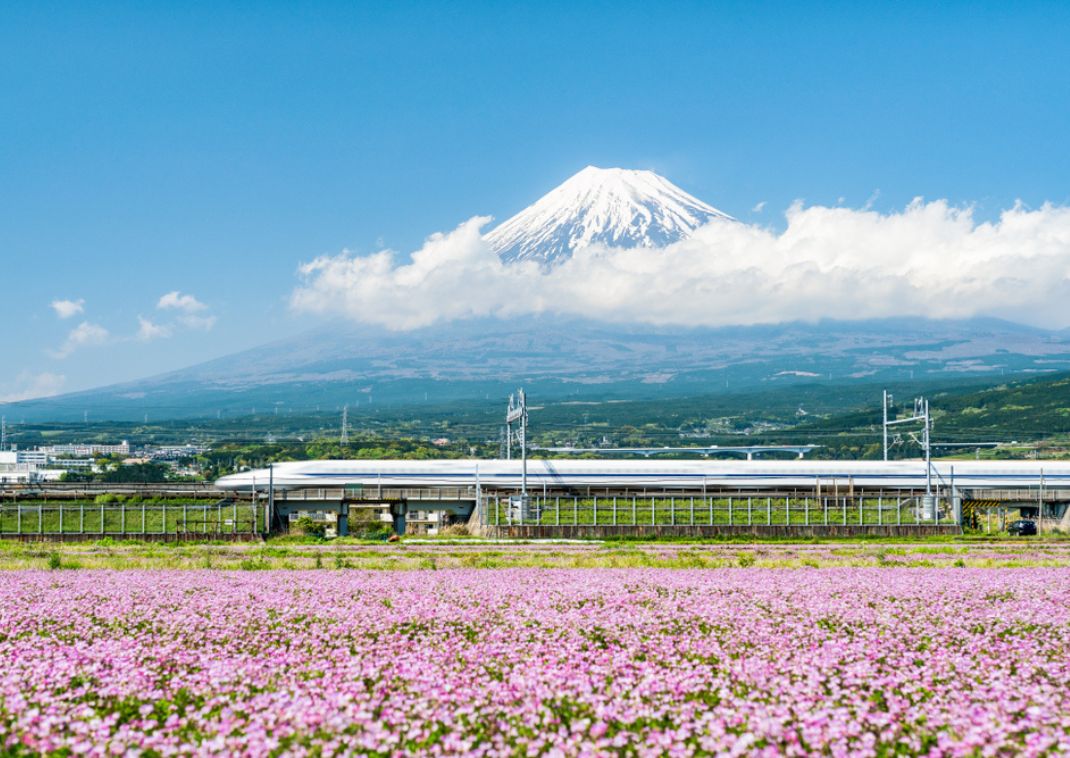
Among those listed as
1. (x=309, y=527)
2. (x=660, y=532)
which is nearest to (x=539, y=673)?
(x=660, y=532)

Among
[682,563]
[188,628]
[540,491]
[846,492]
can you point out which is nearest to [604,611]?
[188,628]

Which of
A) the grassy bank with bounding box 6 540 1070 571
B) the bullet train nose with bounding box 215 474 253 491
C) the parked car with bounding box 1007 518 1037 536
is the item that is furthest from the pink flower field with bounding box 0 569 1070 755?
the bullet train nose with bounding box 215 474 253 491

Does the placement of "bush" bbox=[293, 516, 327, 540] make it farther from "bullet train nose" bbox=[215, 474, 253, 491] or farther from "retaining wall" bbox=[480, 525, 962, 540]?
"retaining wall" bbox=[480, 525, 962, 540]

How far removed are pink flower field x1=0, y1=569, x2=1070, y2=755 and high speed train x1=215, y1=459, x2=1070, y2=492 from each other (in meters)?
46.0

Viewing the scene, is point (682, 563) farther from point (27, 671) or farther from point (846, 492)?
point (846, 492)

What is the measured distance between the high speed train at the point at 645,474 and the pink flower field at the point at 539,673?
4599 centimetres

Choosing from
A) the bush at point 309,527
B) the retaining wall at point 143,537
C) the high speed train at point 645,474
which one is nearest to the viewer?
the retaining wall at point 143,537

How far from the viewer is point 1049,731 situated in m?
7.96

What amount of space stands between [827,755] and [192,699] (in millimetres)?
5324

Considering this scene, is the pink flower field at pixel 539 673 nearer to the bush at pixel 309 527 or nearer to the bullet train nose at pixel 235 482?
the bush at pixel 309 527

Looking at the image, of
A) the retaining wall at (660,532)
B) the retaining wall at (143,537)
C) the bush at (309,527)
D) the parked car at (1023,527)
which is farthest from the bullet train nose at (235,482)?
the parked car at (1023,527)

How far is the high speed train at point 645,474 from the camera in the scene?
63625 millimetres

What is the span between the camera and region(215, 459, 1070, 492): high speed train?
2505 inches

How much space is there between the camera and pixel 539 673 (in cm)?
1009
